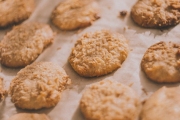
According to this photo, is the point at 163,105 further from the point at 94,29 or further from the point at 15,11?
the point at 15,11

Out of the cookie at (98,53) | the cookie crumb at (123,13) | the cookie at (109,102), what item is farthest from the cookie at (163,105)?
the cookie crumb at (123,13)

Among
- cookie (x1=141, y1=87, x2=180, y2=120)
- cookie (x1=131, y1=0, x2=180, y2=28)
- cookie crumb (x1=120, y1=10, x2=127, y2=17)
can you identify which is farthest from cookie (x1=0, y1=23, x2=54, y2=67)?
cookie (x1=141, y1=87, x2=180, y2=120)

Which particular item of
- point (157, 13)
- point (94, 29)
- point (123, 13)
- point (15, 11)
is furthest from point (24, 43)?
point (157, 13)

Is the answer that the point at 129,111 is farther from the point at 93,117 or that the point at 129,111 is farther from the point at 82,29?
the point at 82,29

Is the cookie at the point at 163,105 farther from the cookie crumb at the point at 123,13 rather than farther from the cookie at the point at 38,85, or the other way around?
the cookie crumb at the point at 123,13

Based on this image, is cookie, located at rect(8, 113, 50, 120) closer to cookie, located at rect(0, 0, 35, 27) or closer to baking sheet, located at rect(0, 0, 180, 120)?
baking sheet, located at rect(0, 0, 180, 120)

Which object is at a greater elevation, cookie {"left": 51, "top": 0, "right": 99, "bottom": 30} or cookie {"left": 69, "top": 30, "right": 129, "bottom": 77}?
cookie {"left": 51, "top": 0, "right": 99, "bottom": 30}
